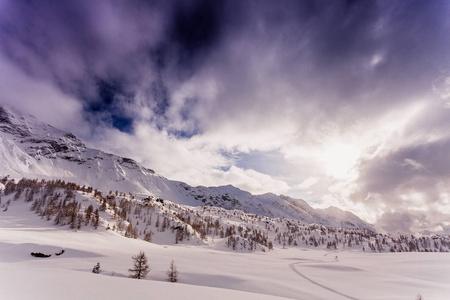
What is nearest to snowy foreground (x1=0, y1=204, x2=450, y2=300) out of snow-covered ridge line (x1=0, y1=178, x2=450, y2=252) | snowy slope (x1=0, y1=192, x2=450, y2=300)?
snowy slope (x1=0, y1=192, x2=450, y2=300)

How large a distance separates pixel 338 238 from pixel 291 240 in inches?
1825

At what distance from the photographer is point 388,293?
54.6 ft

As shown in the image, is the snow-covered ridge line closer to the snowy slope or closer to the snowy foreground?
the snowy foreground

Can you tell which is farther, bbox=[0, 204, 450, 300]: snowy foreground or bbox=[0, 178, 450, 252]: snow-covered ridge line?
bbox=[0, 178, 450, 252]: snow-covered ridge line

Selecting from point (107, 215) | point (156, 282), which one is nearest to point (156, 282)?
point (156, 282)

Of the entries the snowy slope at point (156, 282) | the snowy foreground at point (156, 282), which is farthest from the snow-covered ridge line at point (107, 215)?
the snowy slope at point (156, 282)

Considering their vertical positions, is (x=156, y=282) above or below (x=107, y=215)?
above

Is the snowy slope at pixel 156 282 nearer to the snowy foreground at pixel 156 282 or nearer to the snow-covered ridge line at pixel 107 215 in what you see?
the snowy foreground at pixel 156 282

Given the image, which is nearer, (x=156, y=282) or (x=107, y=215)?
(x=156, y=282)

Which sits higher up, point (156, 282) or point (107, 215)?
point (156, 282)

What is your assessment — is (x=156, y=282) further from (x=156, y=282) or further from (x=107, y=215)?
(x=107, y=215)

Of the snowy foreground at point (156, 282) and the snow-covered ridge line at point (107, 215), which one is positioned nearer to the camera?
the snowy foreground at point (156, 282)

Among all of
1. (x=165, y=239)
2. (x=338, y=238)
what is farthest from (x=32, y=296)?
(x=338, y=238)

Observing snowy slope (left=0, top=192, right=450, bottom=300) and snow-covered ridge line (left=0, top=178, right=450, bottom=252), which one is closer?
snowy slope (left=0, top=192, right=450, bottom=300)
